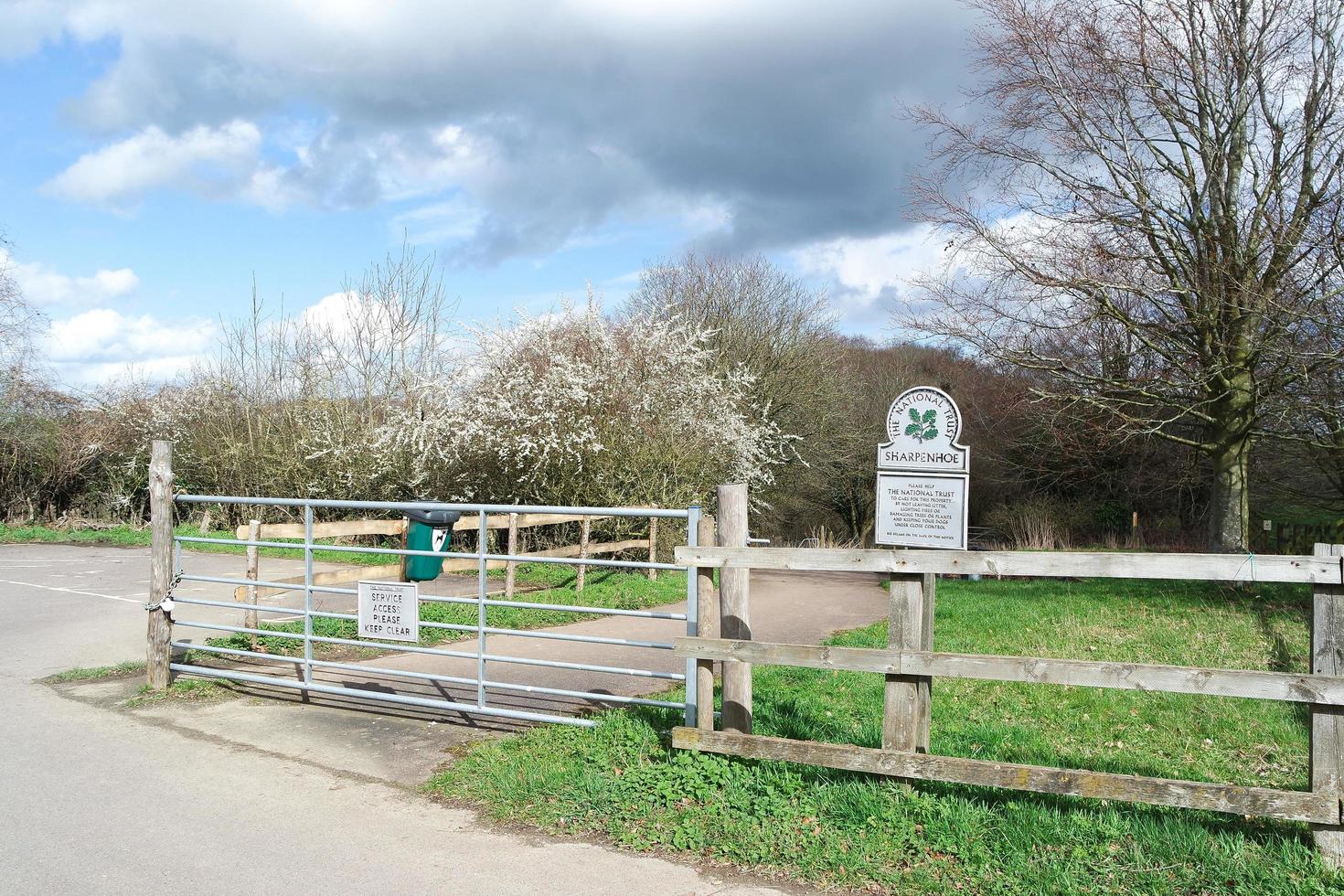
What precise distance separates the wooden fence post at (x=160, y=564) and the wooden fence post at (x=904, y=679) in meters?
6.57

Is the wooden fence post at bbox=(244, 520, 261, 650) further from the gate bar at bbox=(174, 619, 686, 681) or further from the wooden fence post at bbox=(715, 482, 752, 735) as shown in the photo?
the wooden fence post at bbox=(715, 482, 752, 735)

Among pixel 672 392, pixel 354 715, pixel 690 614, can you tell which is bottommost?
pixel 354 715

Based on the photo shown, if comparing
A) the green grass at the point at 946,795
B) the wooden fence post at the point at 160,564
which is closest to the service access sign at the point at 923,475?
the green grass at the point at 946,795

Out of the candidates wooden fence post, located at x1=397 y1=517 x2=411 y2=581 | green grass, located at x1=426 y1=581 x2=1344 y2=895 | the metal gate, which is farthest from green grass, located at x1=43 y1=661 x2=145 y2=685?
green grass, located at x1=426 y1=581 x2=1344 y2=895

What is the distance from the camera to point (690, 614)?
5.90 m

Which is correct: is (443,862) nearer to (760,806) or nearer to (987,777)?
(760,806)

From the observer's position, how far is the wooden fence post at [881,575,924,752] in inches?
199

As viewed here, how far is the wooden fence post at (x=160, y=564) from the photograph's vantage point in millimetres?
8500

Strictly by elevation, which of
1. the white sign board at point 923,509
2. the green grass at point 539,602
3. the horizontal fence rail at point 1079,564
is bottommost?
the green grass at point 539,602

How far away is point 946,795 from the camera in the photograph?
5.02 m

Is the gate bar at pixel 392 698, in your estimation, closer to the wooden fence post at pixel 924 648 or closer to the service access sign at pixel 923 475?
the wooden fence post at pixel 924 648

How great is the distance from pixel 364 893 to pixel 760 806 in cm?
201

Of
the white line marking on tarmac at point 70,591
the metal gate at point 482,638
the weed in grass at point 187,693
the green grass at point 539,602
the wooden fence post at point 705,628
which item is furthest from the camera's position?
the white line marking on tarmac at point 70,591

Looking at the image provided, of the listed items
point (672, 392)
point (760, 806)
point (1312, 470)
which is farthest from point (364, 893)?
point (1312, 470)
